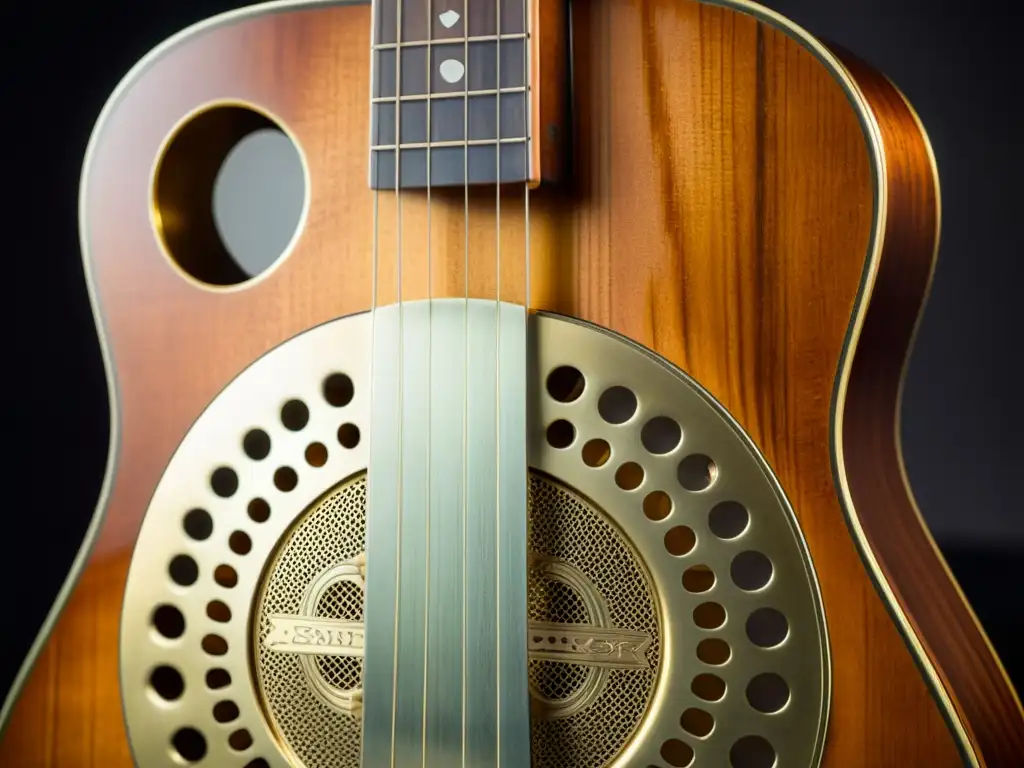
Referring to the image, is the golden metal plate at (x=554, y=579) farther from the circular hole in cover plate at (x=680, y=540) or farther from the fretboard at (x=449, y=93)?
the fretboard at (x=449, y=93)

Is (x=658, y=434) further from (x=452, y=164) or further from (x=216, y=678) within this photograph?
(x=216, y=678)

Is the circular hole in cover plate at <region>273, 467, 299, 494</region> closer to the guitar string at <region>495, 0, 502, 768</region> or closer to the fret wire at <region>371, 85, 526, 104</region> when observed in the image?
the guitar string at <region>495, 0, 502, 768</region>

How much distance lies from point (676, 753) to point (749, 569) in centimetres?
13

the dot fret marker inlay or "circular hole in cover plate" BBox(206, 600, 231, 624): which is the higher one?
the dot fret marker inlay

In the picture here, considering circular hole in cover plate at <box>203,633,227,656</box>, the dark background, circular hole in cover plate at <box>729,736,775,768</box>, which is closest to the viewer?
circular hole in cover plate at <box>729,736,775,768</box>

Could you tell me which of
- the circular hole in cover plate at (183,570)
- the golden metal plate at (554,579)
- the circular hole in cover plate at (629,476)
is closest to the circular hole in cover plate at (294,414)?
the golden metal plate at (554,579)

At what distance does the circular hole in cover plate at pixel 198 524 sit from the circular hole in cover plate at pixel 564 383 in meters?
0.26

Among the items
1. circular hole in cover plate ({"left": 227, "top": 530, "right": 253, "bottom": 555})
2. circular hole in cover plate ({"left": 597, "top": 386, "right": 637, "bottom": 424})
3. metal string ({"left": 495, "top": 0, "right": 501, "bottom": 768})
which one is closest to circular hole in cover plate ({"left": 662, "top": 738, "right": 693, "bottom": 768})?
metal string ({"left": 495, "top": 0, "right": 501, "bottom": 768})

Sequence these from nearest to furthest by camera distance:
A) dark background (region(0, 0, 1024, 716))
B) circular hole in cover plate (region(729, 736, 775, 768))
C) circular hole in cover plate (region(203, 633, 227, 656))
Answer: circular hole in cover plate (region(729, 736, 775, 768)), circular hole in cover plate (region(203, 633, 227, 656)), dark background (region(0, 0, 1024, 716))

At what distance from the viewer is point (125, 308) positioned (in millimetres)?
879

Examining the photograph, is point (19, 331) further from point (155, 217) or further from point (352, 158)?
point (352, 158)

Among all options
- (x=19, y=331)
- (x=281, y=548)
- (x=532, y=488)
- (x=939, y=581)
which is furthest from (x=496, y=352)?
(x=19, y=331)

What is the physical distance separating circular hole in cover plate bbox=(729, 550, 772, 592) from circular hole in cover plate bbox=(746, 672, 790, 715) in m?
0.06

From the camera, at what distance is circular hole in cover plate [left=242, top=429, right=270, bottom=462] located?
85 cm
